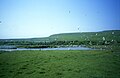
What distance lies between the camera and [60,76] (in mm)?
23031

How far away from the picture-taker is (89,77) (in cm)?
2191

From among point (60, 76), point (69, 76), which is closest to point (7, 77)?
point (60, 76)

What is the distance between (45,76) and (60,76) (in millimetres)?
2575

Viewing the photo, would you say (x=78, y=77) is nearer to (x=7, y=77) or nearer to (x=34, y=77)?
(x=34, y=77)

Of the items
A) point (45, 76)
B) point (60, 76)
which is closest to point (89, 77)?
point (60, 76)

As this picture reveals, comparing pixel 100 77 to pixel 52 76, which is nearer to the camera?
pixel 100 77

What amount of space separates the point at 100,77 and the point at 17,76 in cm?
1360

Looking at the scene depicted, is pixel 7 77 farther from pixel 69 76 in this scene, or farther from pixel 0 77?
pixel 69 76

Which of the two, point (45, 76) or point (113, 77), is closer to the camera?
point (113, 77)

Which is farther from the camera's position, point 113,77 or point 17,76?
point 17,76

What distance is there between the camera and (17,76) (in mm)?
23641

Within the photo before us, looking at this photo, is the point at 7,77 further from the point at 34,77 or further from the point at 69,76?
the point at 69,76

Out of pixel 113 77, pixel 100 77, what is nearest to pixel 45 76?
pixel 100 77

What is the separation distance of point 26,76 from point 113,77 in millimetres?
14014
